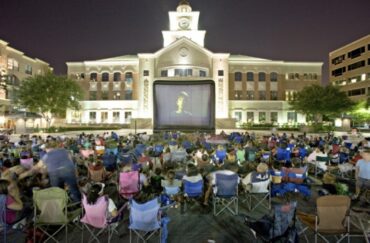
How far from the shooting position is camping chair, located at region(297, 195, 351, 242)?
4.44 metres

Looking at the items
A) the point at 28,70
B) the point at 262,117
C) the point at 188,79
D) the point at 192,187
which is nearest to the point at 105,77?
the point at 28,70

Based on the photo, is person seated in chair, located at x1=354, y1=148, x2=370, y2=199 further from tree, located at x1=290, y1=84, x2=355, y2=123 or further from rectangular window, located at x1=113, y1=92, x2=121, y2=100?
rectangular window, located at x1=113, y1=92, x2=121, y2=100

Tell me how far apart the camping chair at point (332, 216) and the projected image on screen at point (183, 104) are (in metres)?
29.3

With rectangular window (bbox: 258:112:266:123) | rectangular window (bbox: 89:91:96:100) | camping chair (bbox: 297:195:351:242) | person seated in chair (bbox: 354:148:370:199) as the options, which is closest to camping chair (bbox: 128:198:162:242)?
camping chair (bbox: 297:195:351:242)

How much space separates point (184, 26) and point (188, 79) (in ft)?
52.8

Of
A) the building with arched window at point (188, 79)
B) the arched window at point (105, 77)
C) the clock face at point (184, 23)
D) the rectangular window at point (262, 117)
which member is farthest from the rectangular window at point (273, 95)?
the arched window at point (105, 77)

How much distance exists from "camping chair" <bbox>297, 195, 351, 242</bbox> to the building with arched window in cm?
3900

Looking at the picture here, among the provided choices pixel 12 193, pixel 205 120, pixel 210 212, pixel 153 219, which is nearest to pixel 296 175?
pixel 210 212

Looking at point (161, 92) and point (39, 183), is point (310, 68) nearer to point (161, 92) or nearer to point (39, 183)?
point (161, 92)

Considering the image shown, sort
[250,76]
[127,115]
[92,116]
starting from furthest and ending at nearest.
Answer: [250,76]
[92,116]
[127,115]

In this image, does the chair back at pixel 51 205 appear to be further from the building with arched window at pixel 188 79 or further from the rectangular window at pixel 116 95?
the rectangular window at pixel 116 95

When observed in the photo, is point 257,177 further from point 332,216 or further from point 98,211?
point 98,211

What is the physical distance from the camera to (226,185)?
6434mm

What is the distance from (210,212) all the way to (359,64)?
7074 centimetres
